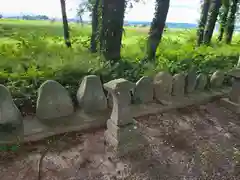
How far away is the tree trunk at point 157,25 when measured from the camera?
4.89 m

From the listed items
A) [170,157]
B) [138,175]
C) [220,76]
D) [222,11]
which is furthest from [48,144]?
[222,11]

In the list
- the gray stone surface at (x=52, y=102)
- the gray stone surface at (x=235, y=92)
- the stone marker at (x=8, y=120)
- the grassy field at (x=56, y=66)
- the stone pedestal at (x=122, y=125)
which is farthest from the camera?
the gray stone surface at (x=235, y=92)

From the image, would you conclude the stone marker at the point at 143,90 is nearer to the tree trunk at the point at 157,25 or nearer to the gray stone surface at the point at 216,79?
the gray stone surface at the point at 216,79

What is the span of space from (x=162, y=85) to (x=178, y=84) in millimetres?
314

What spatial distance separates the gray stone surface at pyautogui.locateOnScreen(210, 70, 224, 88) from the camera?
394cm

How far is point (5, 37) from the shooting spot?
5.69m

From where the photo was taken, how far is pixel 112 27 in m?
3.74

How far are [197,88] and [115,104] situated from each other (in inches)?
76.7

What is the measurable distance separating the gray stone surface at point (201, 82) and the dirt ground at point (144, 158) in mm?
976

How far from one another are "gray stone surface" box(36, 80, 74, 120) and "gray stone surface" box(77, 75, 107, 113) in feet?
0.56

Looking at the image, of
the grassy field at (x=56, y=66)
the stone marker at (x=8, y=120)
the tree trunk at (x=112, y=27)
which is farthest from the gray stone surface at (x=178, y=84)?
the stone marker at (x=8, y=120)

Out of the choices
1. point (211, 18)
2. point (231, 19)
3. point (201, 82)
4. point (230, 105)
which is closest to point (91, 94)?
A: point (201, 82)

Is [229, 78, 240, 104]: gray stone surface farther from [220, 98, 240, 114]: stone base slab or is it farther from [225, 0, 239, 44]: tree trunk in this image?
[225, 0, 239, 44]: tree trunk

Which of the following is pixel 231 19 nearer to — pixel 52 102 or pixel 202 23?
pixel 202 23
